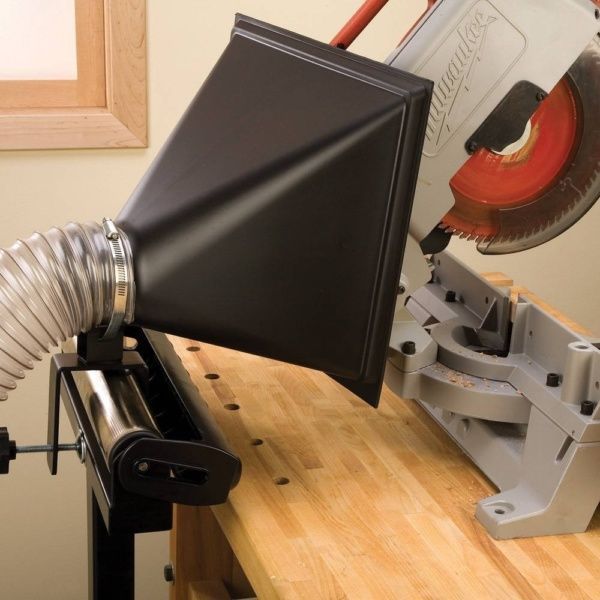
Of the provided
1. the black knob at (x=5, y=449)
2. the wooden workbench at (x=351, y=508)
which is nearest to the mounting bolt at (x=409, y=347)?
the wooden workbench at (x=351, y=508)

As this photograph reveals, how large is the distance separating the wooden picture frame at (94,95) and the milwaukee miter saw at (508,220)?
2.96ft

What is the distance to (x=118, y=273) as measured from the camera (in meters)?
1.03

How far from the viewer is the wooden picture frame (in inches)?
79.7

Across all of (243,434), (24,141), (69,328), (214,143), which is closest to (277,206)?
(214,143)

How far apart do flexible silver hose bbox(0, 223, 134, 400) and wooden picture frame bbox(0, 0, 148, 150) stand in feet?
3.39

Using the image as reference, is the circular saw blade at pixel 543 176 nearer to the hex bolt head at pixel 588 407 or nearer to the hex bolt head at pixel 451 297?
the hex bolt head at pixel 451 297

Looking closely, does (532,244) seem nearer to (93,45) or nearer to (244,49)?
(244,49)

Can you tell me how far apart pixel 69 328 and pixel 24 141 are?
1.07 meters

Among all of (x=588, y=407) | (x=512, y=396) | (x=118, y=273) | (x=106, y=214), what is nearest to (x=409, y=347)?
(x=512, y=396)

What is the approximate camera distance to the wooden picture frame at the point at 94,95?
202cm

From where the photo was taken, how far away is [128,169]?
84.0 inches

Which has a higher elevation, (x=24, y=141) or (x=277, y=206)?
(x=277, y=206)

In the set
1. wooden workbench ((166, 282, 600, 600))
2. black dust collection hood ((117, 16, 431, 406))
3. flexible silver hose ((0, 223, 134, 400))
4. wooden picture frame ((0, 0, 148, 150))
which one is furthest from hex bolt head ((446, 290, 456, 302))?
wooden picture frame ((0, 0, 148, 150))

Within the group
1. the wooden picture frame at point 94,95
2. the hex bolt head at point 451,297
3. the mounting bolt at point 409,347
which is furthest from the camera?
the wooden picture frame at point 94,95
